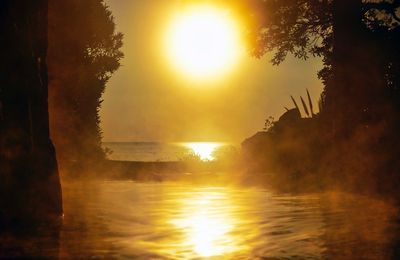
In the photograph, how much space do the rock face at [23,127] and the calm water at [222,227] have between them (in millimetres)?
927

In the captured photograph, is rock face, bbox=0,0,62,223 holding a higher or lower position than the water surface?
higher

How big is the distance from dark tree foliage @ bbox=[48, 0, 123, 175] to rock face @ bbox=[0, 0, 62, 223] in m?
13.6

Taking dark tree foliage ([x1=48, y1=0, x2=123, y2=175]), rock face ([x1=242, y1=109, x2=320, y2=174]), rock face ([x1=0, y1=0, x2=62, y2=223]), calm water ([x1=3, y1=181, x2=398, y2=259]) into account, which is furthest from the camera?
dark tree foliage ([x1=48, y1=0, x2=123, y2=175])

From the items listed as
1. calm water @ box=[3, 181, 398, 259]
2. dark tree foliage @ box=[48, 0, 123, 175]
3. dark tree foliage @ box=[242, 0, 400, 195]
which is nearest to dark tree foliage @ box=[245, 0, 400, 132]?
dark tree foliage @ box=[242, 0, 400, 195]

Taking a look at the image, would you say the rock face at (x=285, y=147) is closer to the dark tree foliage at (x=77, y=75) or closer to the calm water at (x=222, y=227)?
the calm water at (x=222, y=227)

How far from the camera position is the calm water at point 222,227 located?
8758 millimetres

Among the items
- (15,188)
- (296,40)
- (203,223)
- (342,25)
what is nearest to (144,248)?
(203,223)

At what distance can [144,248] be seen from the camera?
9.01m

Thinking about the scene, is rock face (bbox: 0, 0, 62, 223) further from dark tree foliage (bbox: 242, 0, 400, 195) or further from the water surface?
dark tree foliage (bbox: 242, 0, 400, 195)

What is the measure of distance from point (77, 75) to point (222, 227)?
1858 cm

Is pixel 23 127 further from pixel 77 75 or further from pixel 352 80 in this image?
pixel 77 75

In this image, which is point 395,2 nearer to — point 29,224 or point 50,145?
point 50,145

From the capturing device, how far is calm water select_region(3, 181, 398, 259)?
876 centimetres

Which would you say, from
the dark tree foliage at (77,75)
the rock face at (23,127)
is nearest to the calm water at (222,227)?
the rock face at (23,127)
